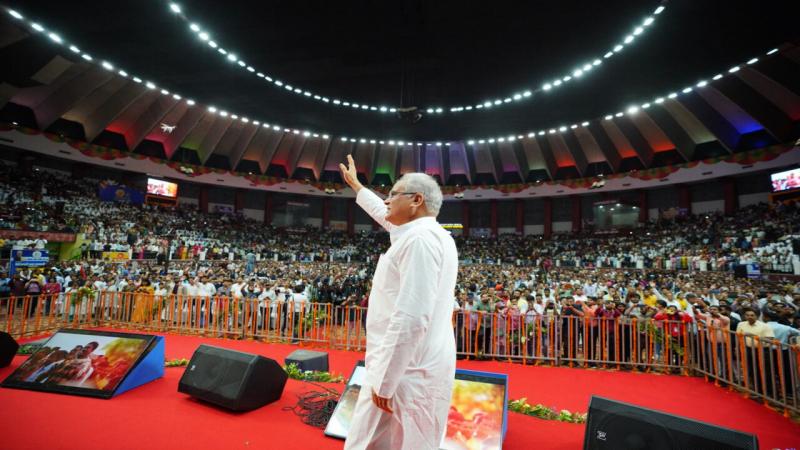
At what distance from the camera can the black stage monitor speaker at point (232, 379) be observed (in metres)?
3.40

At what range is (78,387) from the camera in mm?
3639

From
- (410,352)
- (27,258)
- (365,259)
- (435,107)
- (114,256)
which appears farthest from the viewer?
(365,259)

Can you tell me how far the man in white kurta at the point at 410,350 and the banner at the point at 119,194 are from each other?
94.5ft

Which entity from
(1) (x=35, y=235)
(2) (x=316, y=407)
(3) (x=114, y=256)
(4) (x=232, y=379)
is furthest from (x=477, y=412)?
(1) (x=35, y=235)

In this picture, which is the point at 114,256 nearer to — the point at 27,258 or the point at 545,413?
the point at 27,258

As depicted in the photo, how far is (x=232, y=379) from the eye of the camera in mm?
3475

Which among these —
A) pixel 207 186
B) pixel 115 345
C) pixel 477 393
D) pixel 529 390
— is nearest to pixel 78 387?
pixel 115 345

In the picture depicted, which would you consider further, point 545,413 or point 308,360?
point 308,360

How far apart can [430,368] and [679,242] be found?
24130mm

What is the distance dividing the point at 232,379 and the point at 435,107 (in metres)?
10.5

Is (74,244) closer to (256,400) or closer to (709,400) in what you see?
(256,400)

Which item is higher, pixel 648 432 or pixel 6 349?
pixel 648 432

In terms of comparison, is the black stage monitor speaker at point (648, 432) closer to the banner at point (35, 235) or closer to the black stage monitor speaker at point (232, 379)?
the black stage monitor speaker at point (232, 379)

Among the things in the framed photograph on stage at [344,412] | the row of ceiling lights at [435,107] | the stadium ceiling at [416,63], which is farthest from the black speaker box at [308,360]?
the row of ceiling lights at [435,107]
